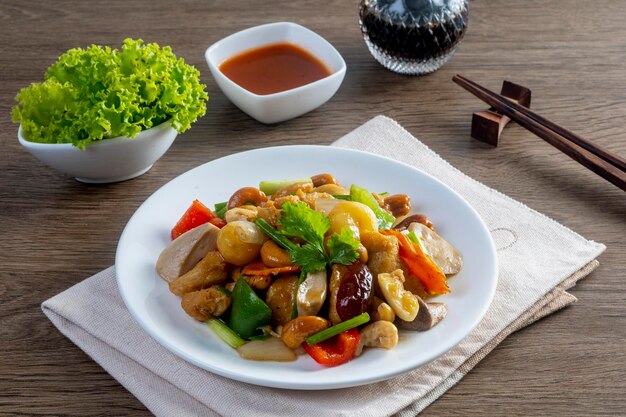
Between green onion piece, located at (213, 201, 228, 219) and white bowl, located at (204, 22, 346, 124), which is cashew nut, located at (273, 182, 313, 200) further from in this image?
white bowl, located at (204, 22, 346, 124)

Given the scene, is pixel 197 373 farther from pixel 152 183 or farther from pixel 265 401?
pixel 152 183

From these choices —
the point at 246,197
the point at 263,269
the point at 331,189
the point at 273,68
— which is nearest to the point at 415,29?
the point at 273,68

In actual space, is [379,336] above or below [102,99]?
below

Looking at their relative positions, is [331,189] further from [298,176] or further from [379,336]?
[379,336]

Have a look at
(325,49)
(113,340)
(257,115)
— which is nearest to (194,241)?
(113,340)

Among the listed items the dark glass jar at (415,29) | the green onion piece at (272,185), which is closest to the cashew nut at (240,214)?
the green onion piece at (272,185)

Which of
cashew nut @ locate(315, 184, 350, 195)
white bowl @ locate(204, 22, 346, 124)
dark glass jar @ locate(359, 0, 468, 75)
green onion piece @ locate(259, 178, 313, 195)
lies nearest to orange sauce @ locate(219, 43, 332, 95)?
white bowl @ locate(204, 22, 346, 124)
